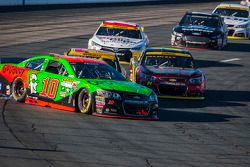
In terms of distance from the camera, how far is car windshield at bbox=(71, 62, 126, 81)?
19.0 metres

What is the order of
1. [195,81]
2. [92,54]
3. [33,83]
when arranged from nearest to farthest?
[33,83]
[195,81]
[92,54]

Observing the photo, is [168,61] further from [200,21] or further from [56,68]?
[200,21]

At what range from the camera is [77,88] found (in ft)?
60.3

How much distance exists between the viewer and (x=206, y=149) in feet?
50.7

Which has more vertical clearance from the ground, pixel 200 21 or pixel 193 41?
pixel 200 21

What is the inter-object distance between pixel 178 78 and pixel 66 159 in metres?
9.00

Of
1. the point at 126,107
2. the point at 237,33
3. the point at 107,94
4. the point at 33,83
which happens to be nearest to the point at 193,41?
the point at 237,33

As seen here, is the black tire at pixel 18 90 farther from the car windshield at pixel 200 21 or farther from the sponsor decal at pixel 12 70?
the car windshield at pixel 200 21

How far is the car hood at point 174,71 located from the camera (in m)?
22.1

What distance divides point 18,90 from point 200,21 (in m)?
18.4

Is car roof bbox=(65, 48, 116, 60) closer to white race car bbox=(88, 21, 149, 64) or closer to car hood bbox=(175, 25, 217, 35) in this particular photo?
white race car bbox=(88, 21, 149, 64)

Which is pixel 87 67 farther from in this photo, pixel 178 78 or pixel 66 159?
pixel 66 159

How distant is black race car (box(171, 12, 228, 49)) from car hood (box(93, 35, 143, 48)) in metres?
5.72

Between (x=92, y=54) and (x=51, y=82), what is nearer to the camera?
(x=51, y=82)
